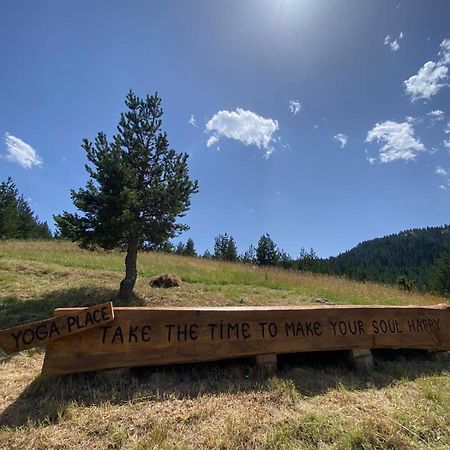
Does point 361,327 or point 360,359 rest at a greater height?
point 361,327

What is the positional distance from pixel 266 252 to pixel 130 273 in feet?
125

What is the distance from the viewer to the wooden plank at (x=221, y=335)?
3.68 m

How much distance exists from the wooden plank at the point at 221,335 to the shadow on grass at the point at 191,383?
0.19 meters

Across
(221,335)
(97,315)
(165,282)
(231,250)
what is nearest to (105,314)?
(97,315)

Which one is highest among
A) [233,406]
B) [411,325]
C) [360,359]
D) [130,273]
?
[130,273]

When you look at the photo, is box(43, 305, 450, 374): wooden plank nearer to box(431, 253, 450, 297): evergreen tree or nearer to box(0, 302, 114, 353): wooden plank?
box(0, 302, 114, 353): wooden plank

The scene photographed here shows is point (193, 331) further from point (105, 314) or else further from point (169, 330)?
point (105, 314)

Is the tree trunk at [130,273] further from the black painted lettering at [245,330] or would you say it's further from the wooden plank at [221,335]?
the black painted lettering at [245,330]

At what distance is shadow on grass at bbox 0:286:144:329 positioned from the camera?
263 inches

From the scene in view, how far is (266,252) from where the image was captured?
46.1 m

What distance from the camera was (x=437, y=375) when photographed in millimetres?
4719

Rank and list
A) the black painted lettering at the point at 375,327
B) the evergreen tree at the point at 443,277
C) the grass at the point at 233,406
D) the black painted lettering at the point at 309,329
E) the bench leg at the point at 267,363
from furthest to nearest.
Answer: the evergreen tree at the point at 443,277 → the black painted lettering at the point at 375,327 → the black painted lettering at the point at 309,329 → the bench leg at the point at 267,363 → the grass at the point at 233,406

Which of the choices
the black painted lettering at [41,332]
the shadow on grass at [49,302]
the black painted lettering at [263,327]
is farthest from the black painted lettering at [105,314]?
the shadow on grass at [49,302]

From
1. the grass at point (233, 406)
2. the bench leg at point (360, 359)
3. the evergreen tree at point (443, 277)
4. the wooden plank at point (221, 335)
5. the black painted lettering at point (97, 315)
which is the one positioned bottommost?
the grass at point (233, 406)
